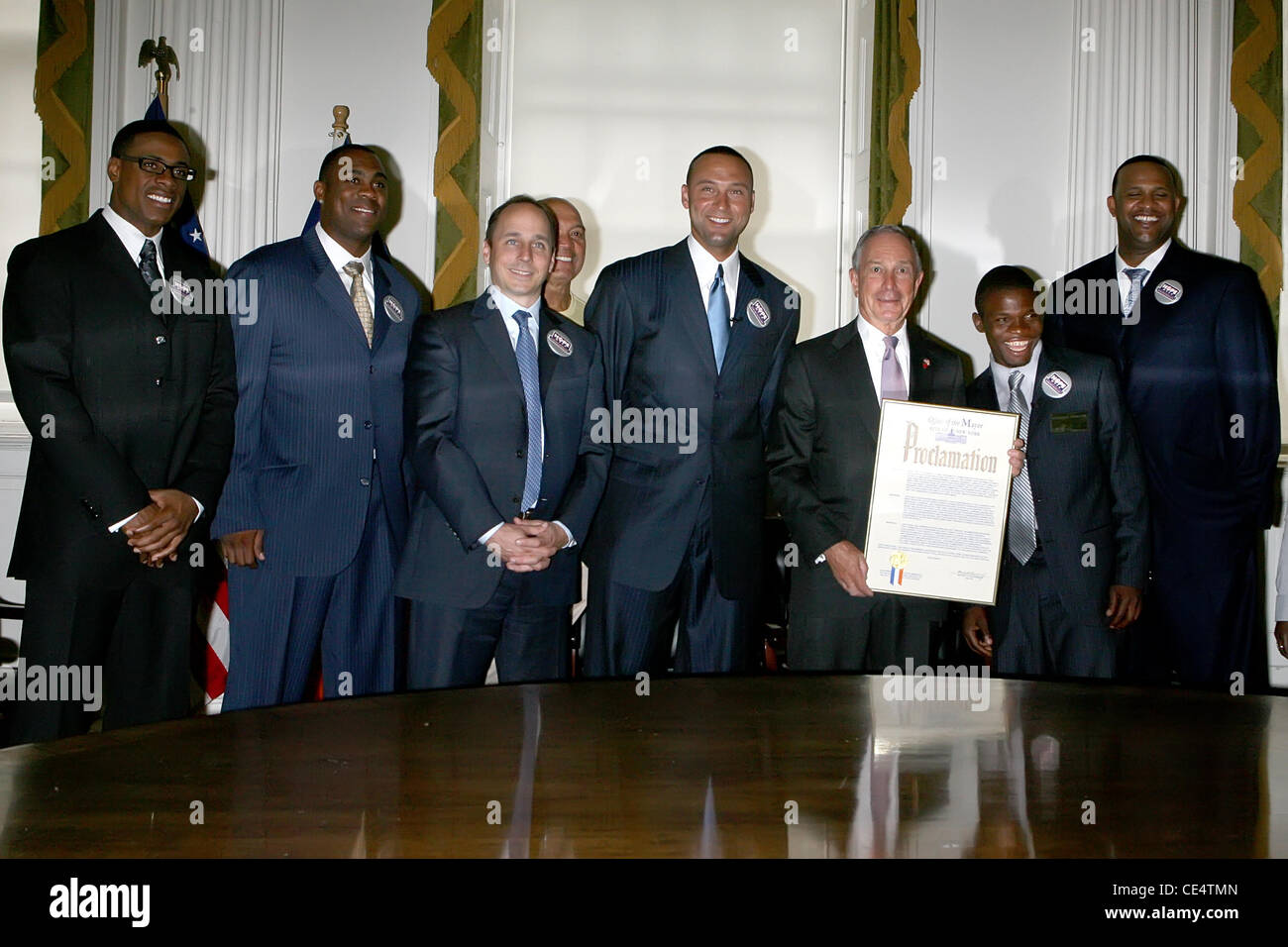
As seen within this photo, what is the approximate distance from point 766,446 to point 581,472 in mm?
549

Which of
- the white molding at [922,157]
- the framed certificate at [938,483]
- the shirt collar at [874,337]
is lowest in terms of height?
the framed certificate at [938,483]

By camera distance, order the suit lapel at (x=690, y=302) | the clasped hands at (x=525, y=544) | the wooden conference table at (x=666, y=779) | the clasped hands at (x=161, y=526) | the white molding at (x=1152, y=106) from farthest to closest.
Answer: the white molding at (x=1152, y=106) < the suit lapel at (x=690, y=302) < the clasped hands at (x=161, y=526) < the clasped hands at (x=525, y=544) < the wooden conference table at (x=666, y=779)

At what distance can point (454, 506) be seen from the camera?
2.90 meters

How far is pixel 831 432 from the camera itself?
3168 mm

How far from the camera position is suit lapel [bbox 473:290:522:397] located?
3.01 meters

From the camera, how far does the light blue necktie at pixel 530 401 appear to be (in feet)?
9.93

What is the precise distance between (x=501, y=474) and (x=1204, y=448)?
6.83ft

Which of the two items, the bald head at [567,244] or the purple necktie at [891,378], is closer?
the purple necktie at [891,378]

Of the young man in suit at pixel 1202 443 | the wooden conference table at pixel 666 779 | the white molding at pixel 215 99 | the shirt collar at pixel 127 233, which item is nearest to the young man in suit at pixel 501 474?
the shirt collar at pixel 127 233

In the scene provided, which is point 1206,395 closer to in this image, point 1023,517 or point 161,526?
point 1023,517

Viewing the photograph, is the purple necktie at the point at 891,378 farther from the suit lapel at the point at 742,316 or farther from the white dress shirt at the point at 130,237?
the white dress shirt at the point at 130,237

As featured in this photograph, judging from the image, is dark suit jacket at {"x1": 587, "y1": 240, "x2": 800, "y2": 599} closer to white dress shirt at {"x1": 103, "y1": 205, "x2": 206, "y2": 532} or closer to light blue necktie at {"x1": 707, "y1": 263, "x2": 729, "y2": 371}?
light blue necktie at {"x1": 707, "y1": 263, "x2": 729, "y2": 371}

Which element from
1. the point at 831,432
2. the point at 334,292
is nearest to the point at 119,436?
the point at 334,292

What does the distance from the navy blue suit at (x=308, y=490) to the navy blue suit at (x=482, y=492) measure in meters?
0.18
